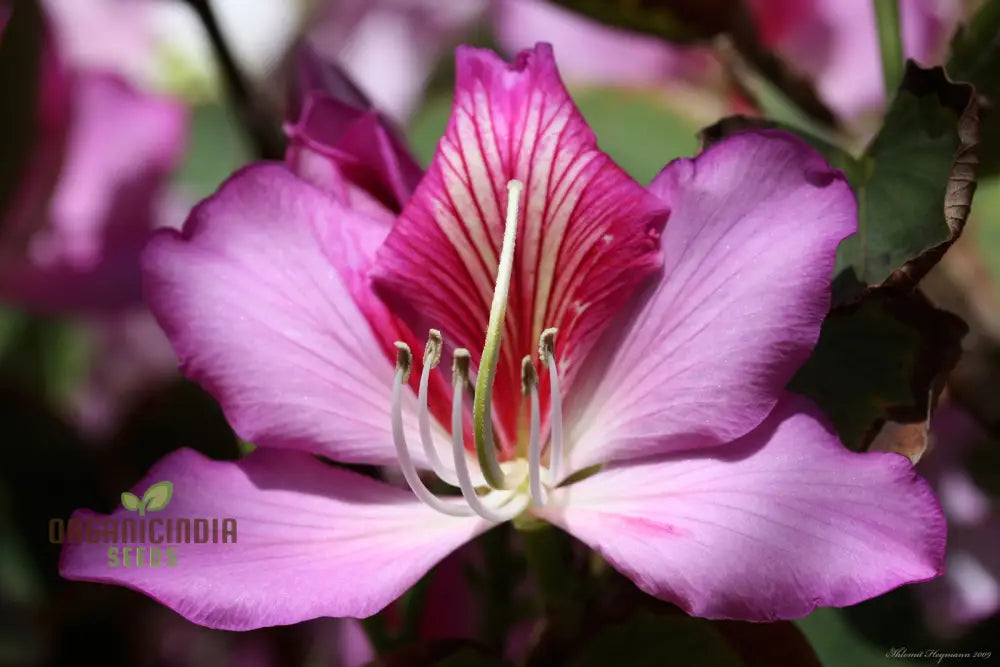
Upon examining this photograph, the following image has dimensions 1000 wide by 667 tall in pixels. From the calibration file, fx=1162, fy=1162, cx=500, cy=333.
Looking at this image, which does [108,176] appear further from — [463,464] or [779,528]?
[779,528]

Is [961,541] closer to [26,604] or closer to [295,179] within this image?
[295,179]

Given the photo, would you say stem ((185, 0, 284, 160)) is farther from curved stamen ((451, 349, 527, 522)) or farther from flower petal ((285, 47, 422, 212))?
curved stamen ((451, 349, 527, 522))

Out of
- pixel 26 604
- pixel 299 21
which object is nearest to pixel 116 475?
pixel 26 604

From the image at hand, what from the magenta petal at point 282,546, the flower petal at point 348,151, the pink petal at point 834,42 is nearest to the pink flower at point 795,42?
the pink petal at point 834,42

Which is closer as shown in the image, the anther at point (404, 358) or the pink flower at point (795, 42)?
the anther at point (404, 358)

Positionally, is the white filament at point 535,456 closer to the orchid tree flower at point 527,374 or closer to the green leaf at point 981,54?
the orchid tree flower at point 527,374

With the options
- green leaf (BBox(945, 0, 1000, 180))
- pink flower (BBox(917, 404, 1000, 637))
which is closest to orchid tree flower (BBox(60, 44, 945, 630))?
green leaf (BBox(945, 0, 1000, 180))

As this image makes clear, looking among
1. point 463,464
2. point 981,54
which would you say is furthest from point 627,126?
point 463,464
